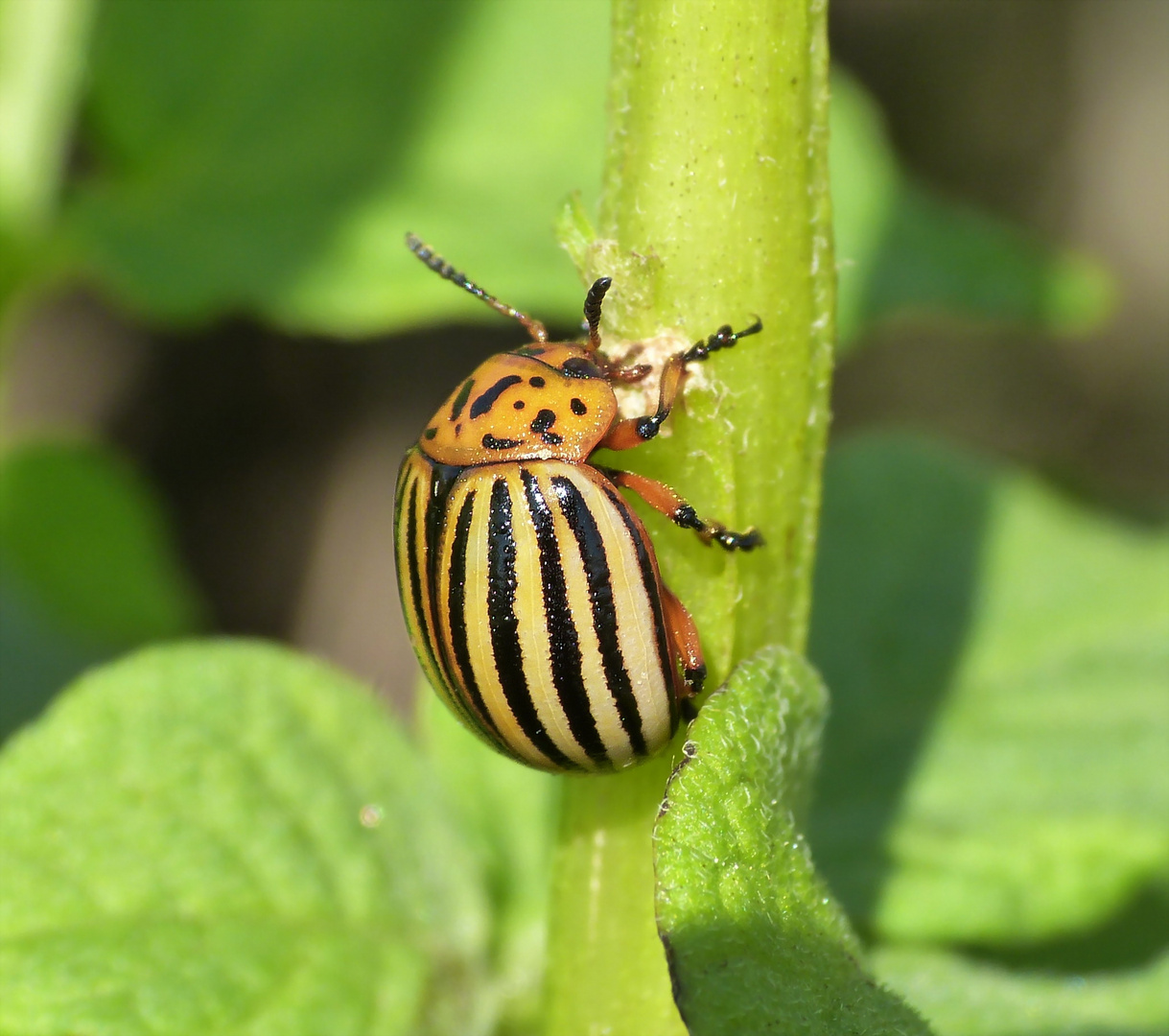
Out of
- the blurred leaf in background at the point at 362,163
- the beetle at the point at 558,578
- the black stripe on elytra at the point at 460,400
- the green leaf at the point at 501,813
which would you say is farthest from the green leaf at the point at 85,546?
the beetle at the point at 558,578

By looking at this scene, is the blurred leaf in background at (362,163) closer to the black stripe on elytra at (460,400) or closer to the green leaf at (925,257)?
the green leaf at (925,257)

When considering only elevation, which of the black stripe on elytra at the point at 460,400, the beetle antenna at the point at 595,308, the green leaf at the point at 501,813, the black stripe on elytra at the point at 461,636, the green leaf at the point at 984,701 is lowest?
the green leaf at the point at 501,813

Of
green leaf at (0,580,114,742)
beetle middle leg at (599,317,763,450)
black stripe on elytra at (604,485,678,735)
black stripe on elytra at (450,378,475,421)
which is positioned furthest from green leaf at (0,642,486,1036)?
green leaf at (0,580,114,742)

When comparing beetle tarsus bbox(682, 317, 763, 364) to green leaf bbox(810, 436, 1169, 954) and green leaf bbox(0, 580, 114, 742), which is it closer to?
green leaf bbox(810, 436, 1169, 954)

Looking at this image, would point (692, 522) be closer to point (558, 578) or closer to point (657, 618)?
point (657, 618)

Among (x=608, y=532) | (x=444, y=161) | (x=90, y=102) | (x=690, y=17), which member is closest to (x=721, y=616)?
(x=608, y=532)

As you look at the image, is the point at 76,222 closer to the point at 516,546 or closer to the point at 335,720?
the point at 335,720
